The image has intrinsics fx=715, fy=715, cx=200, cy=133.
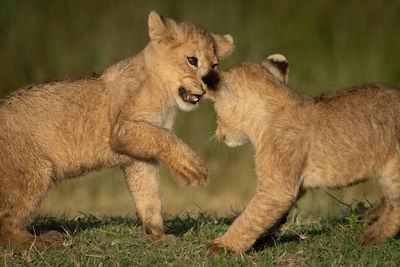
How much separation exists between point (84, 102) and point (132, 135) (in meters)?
0.57

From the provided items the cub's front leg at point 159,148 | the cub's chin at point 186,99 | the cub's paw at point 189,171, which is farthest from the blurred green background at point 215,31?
the cub's paw at point 189,171

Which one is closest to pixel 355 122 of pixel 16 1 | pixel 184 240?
pixel 184 240

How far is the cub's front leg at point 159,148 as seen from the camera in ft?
18.0

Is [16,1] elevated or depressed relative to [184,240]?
elevated

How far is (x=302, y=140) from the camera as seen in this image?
16.2 feet

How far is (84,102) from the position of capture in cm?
595

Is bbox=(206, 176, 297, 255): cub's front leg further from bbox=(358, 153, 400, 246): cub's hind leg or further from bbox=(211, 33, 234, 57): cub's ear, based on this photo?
bbox=(211, 33, 234, 57): cub's ear

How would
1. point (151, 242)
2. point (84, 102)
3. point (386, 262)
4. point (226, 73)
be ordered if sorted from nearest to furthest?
point (386, 262), point (226, 73), point (151, 242), point (84, 102)

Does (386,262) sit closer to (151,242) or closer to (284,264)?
(284,264)

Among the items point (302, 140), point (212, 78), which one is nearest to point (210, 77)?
point (212, 78)

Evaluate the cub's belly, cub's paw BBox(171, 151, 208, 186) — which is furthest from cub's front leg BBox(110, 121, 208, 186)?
the cub's belly

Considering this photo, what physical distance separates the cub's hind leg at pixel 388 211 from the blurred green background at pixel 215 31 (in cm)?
427

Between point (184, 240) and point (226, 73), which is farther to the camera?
point (184, 240)

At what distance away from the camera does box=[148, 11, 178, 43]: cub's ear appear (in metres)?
6.22
